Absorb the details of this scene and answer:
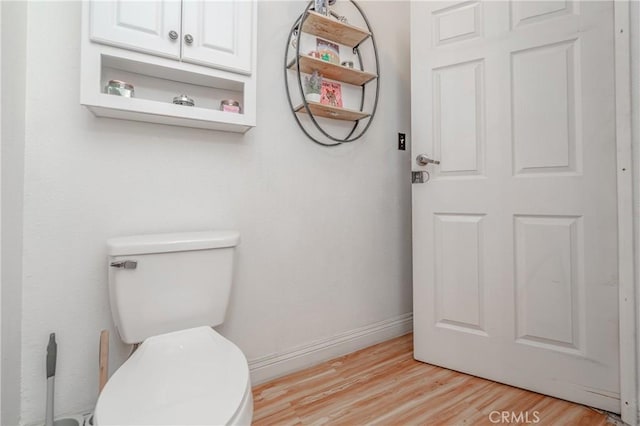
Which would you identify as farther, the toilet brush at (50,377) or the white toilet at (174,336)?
the toilet brush at (50,377)

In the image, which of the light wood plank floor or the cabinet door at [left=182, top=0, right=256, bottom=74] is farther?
the light wood plank floor

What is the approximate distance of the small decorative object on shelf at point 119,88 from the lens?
101 cm

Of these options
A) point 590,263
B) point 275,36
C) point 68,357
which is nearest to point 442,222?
point 590,263

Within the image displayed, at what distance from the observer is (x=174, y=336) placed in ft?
3.17

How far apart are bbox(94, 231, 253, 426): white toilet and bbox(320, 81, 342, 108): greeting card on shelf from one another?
86 centimetres

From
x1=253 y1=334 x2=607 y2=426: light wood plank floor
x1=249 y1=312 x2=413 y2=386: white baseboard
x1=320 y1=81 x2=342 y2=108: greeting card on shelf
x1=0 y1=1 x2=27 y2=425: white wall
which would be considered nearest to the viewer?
x1=0 y1=1 x2=27 y2=425: white wall

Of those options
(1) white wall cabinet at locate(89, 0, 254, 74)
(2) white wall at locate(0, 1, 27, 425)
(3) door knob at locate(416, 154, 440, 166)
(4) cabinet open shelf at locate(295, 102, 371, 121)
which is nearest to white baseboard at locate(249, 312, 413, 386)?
(2) white wall at locate(0, 1, 27, 425)

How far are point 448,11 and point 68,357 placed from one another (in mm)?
2185

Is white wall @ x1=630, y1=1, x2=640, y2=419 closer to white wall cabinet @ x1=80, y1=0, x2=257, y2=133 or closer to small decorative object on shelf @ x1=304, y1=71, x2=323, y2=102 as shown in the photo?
small decorative object on shelf @ x1=304, y1=71, x2=323, y2=102

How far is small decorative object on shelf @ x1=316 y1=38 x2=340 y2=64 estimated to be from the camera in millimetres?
1520

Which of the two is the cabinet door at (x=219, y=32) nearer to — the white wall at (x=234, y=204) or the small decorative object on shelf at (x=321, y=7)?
the white wall at (x=234, y=204)

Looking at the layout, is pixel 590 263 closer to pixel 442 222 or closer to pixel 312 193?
pixel 442 222

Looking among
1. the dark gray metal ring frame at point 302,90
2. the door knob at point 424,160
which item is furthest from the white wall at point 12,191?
the door knob at point 424,160

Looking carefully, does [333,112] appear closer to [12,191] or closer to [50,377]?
[12,191]
